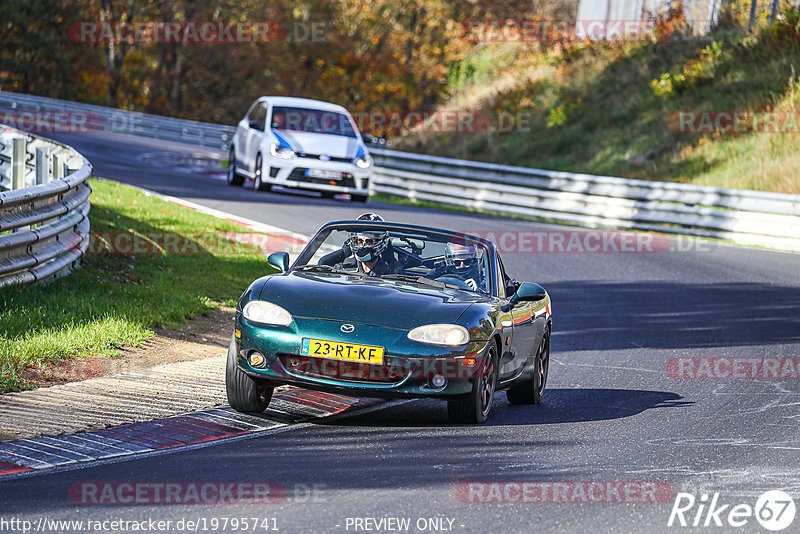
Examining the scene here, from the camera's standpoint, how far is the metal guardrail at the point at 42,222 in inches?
416

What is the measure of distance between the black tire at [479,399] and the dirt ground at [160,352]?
2.70 meters

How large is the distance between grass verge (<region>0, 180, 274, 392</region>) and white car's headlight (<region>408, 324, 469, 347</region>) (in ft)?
8.97

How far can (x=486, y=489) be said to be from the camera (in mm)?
6195

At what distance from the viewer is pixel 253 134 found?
2375 cm

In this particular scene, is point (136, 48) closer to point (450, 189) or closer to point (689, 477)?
point (450, 189)

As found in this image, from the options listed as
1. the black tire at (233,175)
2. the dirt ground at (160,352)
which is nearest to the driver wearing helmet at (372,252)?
the dirt ground at (160,352)

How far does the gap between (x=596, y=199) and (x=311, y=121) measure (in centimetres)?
647

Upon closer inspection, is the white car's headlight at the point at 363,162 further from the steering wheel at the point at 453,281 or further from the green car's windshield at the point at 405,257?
the steering wheel at the point at 453,281

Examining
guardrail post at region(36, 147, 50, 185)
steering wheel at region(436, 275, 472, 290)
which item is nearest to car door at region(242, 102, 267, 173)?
guardrail post at region(36, 147, 50, 185)

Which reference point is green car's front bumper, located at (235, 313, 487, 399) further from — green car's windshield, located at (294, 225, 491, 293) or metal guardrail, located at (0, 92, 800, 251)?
metal guardrail, located at (0, 92, 800, 251)

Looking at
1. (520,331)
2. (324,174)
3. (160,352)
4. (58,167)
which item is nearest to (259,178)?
(324,174)

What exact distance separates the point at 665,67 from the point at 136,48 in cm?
3696

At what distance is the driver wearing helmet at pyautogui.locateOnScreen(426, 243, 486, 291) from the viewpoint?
8.81 metres

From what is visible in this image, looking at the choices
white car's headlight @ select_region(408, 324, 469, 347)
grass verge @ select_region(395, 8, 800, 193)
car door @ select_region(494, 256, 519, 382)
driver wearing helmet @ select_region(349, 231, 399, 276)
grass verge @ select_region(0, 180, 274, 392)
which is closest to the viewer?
white car's headlight @ select_region(408, 324, 469, 347)
